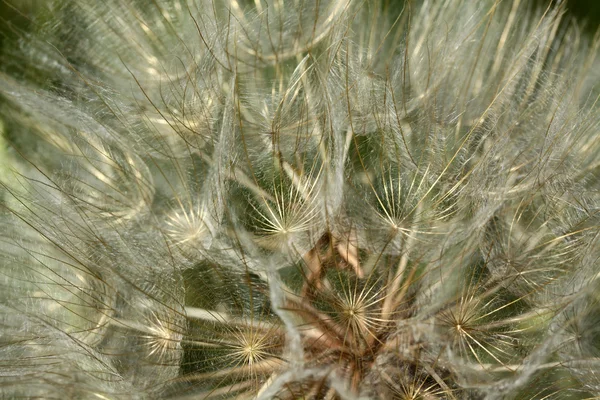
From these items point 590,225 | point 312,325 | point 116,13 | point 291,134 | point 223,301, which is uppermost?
point 116,13

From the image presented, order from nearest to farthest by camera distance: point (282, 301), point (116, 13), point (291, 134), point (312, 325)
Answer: point (282, 301)
point (312, 325)
point (291, 134)
point (116, 13)

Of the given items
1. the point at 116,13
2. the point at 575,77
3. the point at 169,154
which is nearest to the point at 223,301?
the point at 169,154

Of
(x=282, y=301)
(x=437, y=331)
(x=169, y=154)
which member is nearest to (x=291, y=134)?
(x=169, y=154)

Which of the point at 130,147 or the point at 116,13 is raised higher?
the point at 116,13

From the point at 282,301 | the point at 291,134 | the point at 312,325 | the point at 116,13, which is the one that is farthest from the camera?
the point at 116,13

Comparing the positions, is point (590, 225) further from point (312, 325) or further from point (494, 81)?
point (312, 325)

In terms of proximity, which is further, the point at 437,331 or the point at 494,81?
the point at 494,81

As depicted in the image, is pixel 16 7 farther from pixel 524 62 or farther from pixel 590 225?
pixel 590 225
